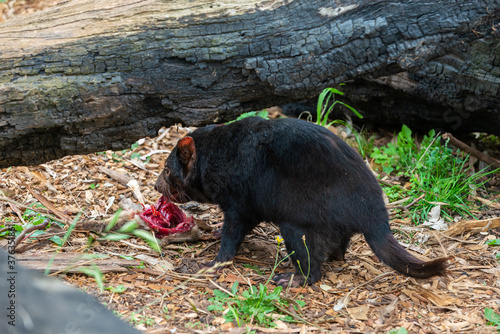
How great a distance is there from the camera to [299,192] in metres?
3.63

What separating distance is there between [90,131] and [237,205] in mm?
1384

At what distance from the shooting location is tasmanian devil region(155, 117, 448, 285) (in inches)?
141

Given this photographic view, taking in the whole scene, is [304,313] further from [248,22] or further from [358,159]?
[248,22]

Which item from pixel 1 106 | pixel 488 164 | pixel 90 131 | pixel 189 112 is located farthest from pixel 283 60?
pixel 488 164

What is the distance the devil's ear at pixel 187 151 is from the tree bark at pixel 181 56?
0.17m

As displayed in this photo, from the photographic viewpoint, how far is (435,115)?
18.7 feet

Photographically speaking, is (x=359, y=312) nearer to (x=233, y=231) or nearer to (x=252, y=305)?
(x=252, y=305)

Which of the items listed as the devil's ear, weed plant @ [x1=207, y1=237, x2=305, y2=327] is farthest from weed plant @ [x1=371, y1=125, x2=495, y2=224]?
the devil's ear

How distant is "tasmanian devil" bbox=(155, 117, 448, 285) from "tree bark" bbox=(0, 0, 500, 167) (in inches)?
15.9

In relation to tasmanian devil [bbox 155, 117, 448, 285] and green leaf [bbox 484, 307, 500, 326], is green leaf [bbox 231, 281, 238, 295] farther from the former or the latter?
green leaf [bbox 484, 307, 500, 326]

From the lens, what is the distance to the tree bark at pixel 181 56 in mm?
3902

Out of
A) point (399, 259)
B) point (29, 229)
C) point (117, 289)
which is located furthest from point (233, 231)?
point (29, 229)

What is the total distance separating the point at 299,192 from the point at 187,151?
1.14 metres

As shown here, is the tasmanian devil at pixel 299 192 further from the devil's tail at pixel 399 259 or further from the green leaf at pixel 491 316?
the green leaf at pixel 491 316
